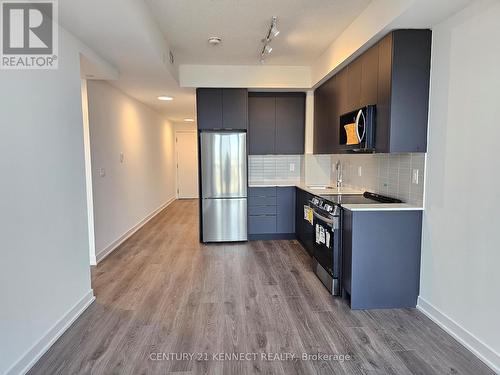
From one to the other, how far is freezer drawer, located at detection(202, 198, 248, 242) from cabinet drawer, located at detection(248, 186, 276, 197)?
19 cm

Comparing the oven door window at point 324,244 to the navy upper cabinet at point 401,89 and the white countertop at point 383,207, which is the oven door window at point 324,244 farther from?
the navy upper cabinet at point 401,89

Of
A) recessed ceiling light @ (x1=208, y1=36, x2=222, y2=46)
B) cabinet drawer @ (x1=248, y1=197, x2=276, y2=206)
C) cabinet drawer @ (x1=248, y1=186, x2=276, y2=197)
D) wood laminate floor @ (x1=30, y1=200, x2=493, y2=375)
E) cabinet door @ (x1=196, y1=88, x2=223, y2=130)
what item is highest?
recessed ceiling light @ (x1=208, y1=36, x2=222, y2=46)

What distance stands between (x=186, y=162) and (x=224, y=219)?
5.14 m

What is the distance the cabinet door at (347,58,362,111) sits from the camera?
3.08m

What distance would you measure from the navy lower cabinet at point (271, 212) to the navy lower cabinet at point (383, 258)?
208cm

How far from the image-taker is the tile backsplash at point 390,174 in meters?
2.70

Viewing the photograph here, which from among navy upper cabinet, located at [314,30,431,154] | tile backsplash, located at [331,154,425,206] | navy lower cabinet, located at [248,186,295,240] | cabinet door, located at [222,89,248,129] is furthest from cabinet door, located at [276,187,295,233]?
navy upper cabinet, located at [314,30,431,154]

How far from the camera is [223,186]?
451cm

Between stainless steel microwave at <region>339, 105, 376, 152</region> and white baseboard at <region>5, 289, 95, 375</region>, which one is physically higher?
stainless steel microwave at <region>339, 105, 376, 152</region>

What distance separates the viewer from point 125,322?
2479mm

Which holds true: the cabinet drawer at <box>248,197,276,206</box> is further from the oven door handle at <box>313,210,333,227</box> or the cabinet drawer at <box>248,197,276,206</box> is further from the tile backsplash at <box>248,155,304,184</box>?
the oven door handle at <box>313,210,333,227</box>

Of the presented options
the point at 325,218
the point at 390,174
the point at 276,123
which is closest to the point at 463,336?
the point at 325,218

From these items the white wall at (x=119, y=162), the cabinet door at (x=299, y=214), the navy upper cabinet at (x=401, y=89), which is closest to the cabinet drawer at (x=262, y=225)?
the cabinet door at (x=299, y=214)

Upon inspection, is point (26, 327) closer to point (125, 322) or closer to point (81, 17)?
point (125, 322)
